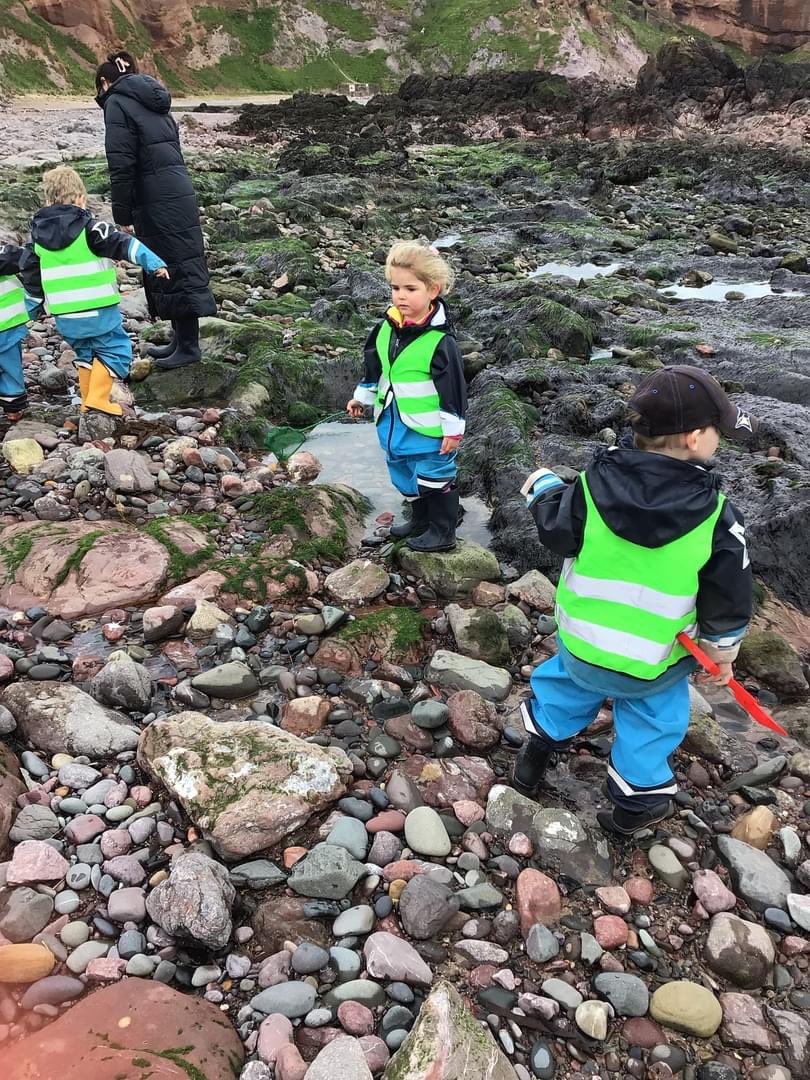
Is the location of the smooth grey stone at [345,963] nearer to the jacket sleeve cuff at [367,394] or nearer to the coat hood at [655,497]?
the coat hood at [655,497]

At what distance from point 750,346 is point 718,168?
21238 mm

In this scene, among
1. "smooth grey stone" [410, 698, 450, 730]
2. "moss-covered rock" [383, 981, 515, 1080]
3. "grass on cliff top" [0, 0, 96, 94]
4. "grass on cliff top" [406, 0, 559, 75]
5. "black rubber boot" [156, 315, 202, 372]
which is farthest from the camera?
"grass on cliff top" [406, 0, 559, 75]

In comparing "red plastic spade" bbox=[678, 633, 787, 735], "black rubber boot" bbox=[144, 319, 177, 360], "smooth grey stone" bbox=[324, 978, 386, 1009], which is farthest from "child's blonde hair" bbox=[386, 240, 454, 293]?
"black rubber boot" bbox=[144, 319, 177, 360]

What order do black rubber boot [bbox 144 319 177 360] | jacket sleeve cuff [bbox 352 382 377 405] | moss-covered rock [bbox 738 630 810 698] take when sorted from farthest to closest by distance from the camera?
black rubber boot [bbox 144 319 177 360] → jacket sleeve cuff [bbox 352 382 377 405] → moss-covered rock [bbox 738 630 810 698]

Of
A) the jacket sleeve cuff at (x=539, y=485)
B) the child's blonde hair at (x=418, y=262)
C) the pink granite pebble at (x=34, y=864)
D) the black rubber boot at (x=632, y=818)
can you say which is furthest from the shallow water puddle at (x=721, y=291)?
the pink granite pebble at (x=34, y=864)

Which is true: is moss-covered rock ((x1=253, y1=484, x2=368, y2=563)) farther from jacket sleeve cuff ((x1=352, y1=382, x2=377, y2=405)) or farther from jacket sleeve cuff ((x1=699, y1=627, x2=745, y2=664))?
jacket sleeve cuff ((x1=699, y1=627, x2=745, y2=664))

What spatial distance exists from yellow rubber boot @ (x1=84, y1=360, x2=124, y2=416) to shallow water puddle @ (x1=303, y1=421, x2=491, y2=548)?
5.99 ft

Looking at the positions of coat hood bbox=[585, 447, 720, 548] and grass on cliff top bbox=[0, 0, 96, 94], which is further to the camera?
grass on cliff top bbox=[0, 0, 96, 94]

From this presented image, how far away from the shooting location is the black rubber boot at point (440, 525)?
5.11 m

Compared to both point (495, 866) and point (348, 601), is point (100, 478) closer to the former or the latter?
point (348, 601)

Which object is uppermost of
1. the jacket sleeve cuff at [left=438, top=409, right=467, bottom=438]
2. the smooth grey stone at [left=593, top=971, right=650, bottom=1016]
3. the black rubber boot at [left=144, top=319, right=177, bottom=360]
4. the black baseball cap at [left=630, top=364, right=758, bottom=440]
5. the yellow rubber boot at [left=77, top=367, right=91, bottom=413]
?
the black baseball cap at [left=630, top=364, right=758, bottom=440]

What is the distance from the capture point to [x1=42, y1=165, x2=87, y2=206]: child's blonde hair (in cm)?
588

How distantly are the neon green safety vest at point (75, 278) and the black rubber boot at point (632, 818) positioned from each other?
5.59 meters

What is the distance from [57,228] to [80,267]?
33 cm
